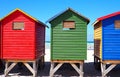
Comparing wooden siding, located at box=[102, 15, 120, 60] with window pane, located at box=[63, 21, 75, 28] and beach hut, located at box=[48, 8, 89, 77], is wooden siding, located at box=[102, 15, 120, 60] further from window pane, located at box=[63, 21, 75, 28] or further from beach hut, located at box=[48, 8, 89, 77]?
window pane, located at box=[63, 21, 75, 28]

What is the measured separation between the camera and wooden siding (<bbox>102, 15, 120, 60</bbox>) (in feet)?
59.2

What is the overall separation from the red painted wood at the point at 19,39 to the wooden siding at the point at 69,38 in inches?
52.4

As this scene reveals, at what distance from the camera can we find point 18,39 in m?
18.6

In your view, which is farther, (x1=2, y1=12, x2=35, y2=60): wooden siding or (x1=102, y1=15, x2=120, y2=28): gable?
(x1=2, y1=12, x2=35, y2=60): wooden siding

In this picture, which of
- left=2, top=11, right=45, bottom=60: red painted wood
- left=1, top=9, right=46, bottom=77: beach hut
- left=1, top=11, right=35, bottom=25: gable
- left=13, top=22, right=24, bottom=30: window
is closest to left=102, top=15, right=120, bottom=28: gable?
left=1, top=9, right=46, bottom=77: beach hut

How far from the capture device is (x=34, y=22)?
60.3 ft

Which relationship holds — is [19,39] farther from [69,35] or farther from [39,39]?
[69,35]

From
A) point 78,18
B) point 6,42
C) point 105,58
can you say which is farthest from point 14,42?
point 105,58

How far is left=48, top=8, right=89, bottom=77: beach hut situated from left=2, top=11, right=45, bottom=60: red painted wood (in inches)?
50.4

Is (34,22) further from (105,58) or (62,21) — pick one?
(105,58)

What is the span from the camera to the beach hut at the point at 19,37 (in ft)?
60.4

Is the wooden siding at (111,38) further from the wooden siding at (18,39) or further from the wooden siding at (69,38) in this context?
the wooden siding at (18,39)

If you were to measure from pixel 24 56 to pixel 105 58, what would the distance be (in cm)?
535

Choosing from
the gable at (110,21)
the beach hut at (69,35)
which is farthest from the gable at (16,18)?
the gable at (110,21)
